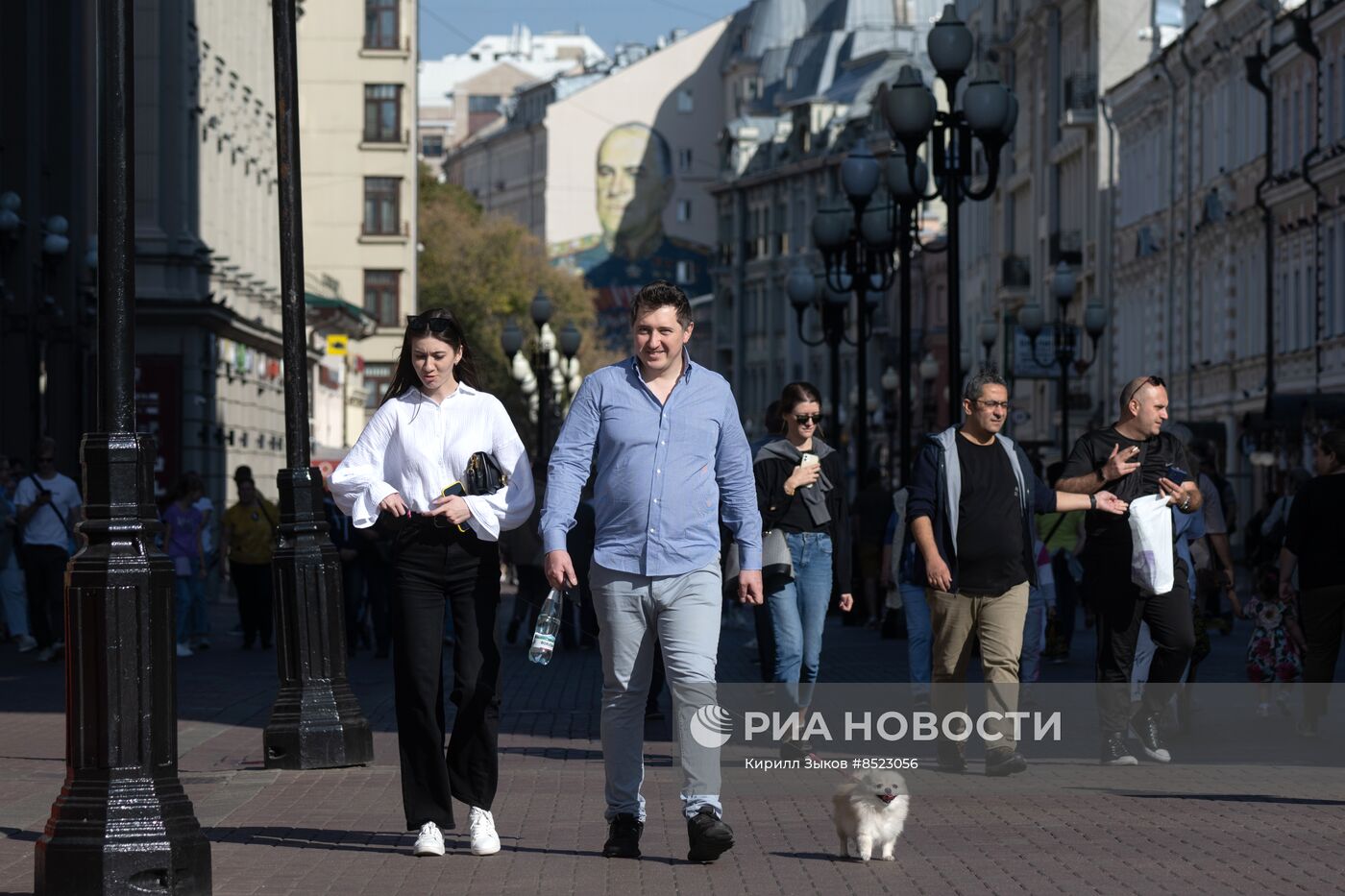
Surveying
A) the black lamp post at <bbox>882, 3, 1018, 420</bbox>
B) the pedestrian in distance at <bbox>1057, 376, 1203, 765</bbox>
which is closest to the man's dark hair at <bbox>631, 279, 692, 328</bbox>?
the pedestrian in distance at <bbox>1057, 376, 1203, 765</bbox>

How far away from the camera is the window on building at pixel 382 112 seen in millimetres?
84875

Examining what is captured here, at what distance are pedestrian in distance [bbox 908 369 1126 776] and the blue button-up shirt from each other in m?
3.05

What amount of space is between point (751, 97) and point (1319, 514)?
12466 centimetres

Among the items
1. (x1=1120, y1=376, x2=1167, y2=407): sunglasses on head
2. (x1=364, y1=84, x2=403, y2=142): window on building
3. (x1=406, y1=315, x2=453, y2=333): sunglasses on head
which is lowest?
(x1=1120, y1=376, x2=1167, y2=407): sunglasses on head

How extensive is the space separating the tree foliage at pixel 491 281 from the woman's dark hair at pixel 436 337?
81.8 metres

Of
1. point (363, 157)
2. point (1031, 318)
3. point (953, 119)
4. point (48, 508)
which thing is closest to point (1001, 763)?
point (953, 119)

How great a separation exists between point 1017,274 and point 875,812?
67.9m

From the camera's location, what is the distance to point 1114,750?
1305 cm

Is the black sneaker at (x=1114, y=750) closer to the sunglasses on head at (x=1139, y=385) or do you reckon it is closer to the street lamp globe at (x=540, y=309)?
the sunglasses on head at (x=1139, y=385)

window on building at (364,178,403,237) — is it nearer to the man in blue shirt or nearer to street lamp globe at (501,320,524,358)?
street lamp globe at (501,320,524,358)

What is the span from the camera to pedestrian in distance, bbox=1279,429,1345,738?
13.7m

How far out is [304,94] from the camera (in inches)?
3317

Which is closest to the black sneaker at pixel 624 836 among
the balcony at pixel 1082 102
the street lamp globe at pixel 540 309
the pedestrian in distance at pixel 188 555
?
the pedestrian in distance at pixel 188 555

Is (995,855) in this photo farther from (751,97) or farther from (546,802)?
(751,97)
